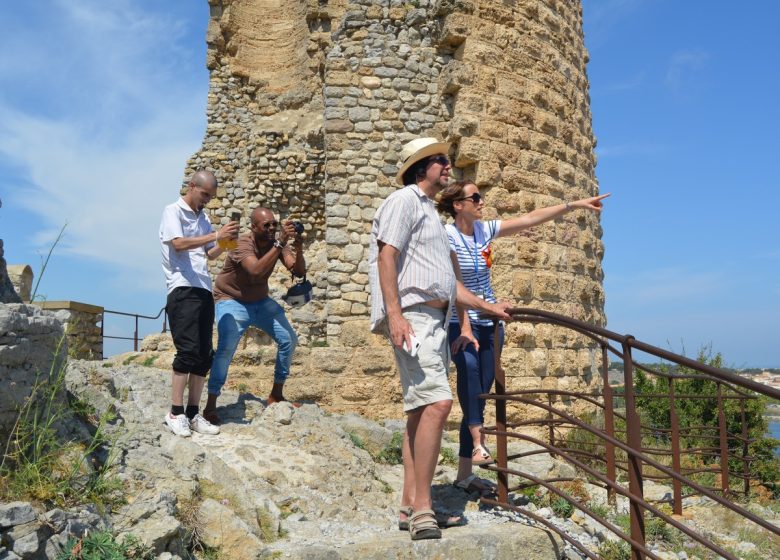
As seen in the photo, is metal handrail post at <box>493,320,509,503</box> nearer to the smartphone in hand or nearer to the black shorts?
the smartphone in hand

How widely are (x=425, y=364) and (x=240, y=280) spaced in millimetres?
2434

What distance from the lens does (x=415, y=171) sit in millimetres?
3787

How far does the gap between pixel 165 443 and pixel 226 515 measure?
97 centimetres

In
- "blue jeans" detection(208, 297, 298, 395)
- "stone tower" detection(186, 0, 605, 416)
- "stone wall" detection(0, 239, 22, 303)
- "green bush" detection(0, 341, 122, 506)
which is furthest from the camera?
"stone tower" detection(186, 0, 605, 416)

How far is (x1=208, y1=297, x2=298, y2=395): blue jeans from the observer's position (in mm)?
5120

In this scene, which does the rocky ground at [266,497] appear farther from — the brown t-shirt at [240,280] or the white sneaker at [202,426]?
the brown t-shirt at [240,280]

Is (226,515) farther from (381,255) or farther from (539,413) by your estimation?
(539,413)

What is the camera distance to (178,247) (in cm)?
456

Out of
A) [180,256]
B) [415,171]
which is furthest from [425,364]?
[180,256]

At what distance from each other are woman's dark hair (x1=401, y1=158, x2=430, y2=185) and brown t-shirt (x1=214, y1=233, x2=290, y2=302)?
1797mm

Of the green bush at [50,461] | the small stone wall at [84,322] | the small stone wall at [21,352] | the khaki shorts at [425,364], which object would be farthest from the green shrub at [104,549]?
the small stone wall at [84,322]

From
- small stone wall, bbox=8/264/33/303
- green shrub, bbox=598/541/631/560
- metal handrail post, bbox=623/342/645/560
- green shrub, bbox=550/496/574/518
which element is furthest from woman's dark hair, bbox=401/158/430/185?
small stone wall, bbox=8/264/33/303

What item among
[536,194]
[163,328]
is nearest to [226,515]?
[536,194]

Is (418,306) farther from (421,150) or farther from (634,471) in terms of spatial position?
(634,471)
